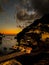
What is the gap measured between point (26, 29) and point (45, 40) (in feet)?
12.5

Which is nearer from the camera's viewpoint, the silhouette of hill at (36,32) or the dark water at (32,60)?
the dark water at (32,60)

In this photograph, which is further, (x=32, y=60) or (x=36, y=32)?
(x=36, y=32)

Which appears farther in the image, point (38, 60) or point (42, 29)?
point (42, 29)

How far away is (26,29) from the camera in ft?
77.3

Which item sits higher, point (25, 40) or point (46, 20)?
point (46, 20)

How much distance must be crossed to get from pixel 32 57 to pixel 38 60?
664mm

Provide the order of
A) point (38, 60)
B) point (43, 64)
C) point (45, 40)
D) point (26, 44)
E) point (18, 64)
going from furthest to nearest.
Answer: point (26, 44), point (45, 40), point (38, 60), point (43, 64), point (18, 64)

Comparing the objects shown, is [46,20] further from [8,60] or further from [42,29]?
[8,60]

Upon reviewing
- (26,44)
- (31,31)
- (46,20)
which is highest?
(46,20)

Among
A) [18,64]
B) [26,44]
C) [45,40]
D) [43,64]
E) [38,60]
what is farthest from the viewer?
[26,44]

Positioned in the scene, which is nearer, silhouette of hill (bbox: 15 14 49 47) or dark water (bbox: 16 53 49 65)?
dark water (bbox: 16 53 49 65)

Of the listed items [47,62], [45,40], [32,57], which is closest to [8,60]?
[32,57]

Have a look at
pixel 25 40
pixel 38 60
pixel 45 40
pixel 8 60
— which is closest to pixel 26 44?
pixel 25 40

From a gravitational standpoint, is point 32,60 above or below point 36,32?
below
